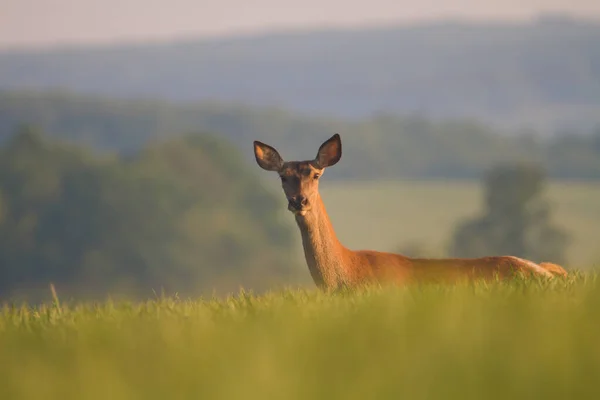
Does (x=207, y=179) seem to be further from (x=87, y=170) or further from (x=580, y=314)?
(x=580, y=314)

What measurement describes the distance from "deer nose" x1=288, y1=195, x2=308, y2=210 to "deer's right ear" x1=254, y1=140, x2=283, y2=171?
2.77 ft

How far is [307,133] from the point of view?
6585 inches

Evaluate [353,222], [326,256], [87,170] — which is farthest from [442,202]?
[326,256]

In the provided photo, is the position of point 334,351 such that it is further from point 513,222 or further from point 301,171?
point 513,222

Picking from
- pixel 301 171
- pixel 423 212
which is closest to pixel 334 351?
pixel 301 171

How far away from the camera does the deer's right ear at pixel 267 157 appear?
12.1m

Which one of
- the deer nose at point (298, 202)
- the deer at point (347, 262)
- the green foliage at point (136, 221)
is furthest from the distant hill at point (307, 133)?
the deer nose at point (298, 202)

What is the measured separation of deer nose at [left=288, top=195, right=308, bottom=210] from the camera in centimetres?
1116

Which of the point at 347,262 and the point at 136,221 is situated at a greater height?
the point at 347,262

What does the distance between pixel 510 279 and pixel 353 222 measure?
9438cm

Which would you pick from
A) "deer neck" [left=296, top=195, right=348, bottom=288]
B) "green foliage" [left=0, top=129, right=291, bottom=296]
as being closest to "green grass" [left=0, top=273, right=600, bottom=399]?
"deer neck" [left=296, top=195, right=348, bottom=288]

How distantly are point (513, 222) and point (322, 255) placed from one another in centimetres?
8772

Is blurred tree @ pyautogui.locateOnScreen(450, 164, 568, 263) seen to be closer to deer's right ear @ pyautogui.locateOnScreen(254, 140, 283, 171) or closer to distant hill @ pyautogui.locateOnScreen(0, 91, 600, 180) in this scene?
distant hill @ pyautogui.locateOnScreen(0, 91, 600, 180)

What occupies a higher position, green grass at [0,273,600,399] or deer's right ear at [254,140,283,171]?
deer's right ear at [254,140,283,171]
